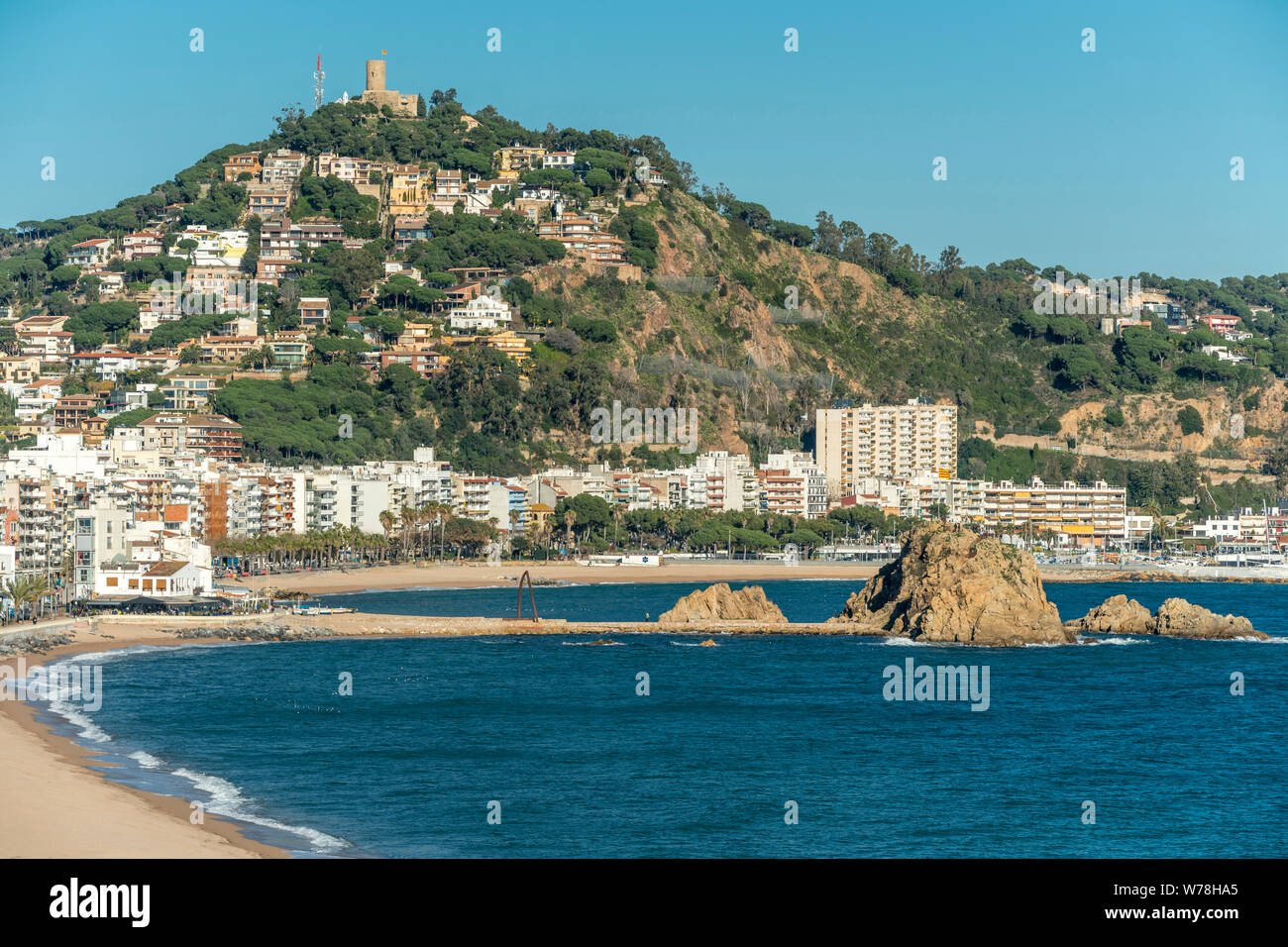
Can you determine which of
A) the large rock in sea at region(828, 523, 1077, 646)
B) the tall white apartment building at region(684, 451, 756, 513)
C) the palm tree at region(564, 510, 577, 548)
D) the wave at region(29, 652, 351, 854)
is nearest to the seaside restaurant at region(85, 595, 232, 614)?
the wave at region(29, 652, 351, 854)

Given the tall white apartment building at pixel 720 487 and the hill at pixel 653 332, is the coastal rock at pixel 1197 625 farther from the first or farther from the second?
the hill at pixel 653 332

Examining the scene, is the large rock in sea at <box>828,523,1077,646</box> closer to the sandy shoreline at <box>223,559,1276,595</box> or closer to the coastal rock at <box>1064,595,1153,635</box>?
the coastal rock at <box>1064,595,1153,635</box>

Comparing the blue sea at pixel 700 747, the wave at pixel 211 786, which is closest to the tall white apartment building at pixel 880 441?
the blue sea at pixel 700 747

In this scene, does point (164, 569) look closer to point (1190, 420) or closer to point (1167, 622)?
point (1167, 622)

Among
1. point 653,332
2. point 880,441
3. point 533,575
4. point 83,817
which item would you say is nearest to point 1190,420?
point 880,441

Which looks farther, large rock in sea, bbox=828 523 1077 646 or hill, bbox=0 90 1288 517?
hill, bbox=0 90 1288 517

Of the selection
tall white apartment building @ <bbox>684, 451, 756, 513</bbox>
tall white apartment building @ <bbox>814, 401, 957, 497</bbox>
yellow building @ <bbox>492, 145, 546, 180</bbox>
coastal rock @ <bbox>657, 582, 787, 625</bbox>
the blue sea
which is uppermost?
yellow building @ <bbox>492, 145, 546, 180</bbox>

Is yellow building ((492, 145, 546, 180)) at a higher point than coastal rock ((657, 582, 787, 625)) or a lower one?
higher
